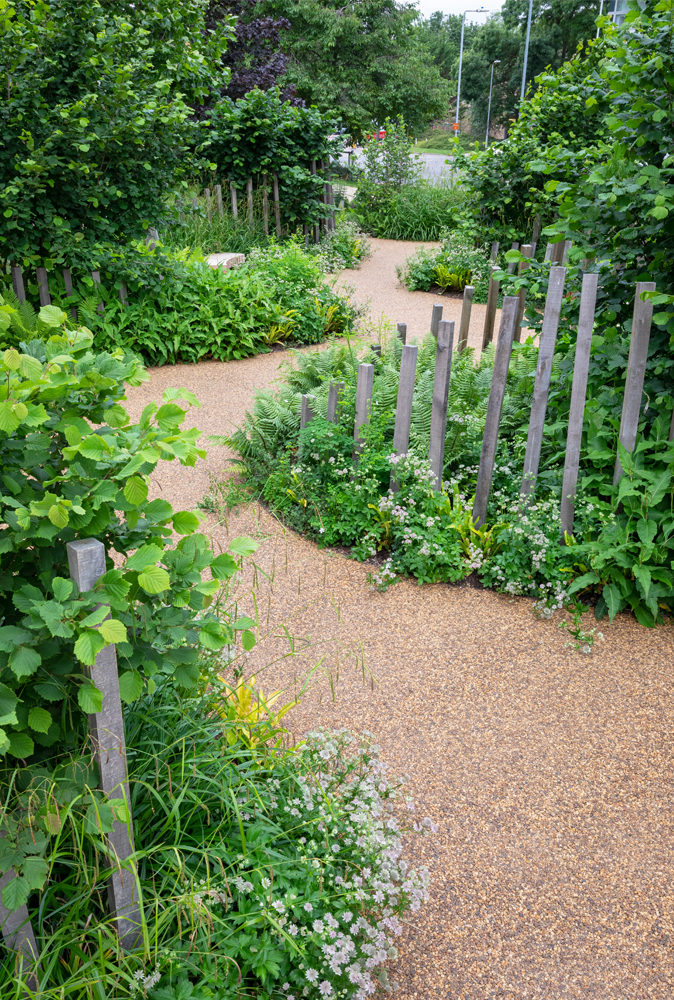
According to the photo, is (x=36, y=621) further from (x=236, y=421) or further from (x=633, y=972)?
(x=236, y=421)

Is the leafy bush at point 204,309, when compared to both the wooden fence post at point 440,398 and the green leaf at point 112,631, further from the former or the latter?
the green leaf at point 112,631

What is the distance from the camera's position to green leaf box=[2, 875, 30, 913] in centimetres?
174

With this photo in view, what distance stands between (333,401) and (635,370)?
1852mm

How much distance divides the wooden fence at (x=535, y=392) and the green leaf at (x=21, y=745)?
316cm

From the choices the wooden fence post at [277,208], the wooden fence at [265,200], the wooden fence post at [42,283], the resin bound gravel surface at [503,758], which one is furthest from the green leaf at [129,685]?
the wooden fence post at [277,208]

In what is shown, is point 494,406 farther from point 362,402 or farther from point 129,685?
point 129,685

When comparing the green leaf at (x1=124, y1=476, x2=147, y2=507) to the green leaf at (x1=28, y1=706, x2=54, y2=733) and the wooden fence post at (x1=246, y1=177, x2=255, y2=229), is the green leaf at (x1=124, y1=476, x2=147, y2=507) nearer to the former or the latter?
the green leaf at (x1=28, y1=706, x2=54, y2=733)

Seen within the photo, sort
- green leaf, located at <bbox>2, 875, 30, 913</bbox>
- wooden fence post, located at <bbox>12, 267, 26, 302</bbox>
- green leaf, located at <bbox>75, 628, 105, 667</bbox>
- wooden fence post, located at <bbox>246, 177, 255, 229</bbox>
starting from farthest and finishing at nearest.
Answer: wooden fence post, located at <bbox>246, 177, 255, 229</bbox>, wooden fence post, located at <bbox>12, 267, 26, 302</bbox>, green leaf, located at <bbox>2, 875, 30, 913</bbox>, green leaf, located at <bbox>75, 628, 105, 667</bbox>

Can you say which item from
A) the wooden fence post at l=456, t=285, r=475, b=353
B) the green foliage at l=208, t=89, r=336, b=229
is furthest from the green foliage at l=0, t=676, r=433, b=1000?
the green foliage at l=208, t=89, r=336, b=229

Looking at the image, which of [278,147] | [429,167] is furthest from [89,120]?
[429,167]

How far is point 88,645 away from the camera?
163 cm

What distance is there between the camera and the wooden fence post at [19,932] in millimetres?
1831

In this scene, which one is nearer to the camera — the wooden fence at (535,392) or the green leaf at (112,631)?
the green leaf at (112,631)

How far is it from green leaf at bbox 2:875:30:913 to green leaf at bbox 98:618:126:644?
0.62m
